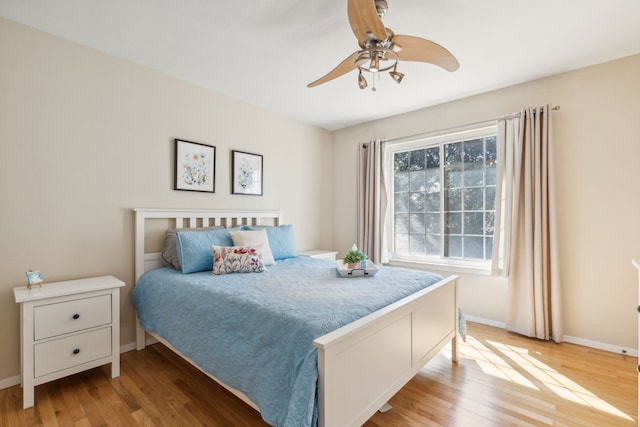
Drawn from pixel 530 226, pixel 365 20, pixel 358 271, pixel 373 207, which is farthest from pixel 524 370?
pixel 365 20

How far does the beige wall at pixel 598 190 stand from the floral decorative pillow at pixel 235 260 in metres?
2.85

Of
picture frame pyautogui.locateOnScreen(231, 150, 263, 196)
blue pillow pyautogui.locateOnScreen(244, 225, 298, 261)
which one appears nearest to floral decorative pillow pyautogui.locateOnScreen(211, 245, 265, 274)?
blue pillow pyautogui.locateOnScreen(244, 225, 298, 261)

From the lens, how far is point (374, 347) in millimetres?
1580

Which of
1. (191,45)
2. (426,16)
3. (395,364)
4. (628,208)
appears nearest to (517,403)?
(395,364)

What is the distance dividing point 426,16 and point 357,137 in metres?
2.44

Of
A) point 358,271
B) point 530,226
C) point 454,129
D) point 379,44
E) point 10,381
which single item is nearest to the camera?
point 379,44

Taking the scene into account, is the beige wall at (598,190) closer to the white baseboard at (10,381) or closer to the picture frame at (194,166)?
the picture frame at (194,166)

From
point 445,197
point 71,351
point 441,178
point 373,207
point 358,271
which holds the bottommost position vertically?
point 71,351

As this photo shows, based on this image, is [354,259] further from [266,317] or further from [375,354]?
[266,317]

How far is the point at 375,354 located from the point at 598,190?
2613 millimetres

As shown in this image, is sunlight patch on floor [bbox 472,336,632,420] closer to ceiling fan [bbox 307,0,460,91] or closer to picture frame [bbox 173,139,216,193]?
ceiling fan [bbox 307,0,460,91]

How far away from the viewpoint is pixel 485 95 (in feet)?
10.8

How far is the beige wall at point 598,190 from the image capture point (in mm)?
2566

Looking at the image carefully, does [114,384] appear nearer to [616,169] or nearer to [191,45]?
[191,45]
